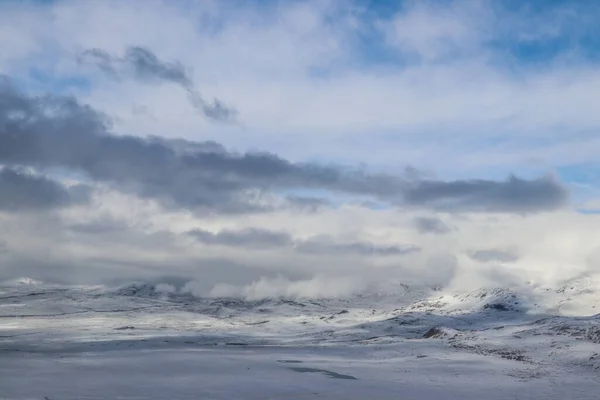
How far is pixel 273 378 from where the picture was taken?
1657 inches

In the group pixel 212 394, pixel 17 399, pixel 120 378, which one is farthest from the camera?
pixel 120 378

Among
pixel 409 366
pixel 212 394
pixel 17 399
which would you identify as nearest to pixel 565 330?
pixel 409 366

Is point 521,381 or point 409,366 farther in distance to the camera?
point 409,366

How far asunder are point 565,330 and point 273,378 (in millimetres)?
56922

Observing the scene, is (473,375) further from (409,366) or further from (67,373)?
(67,373)

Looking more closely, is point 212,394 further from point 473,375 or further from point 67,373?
point 473,375

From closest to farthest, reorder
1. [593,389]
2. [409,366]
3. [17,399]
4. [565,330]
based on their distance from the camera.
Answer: [17,399]
[593,389]
[409,366]
[565,330]

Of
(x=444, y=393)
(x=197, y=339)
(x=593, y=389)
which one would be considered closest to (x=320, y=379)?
(x=444, y=393)

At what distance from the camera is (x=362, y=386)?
127ft

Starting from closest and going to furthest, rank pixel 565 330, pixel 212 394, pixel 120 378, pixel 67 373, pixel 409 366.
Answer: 1. pixel 212 394
2. pixel 120 378
3. pixel 67 373
4. pixel 409 366
5. pixel 565 330

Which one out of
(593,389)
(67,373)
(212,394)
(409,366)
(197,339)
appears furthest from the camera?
(197,339)

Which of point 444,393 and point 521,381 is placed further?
point 521,381

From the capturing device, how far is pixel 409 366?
167 ft

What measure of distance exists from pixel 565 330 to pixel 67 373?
67.8m
